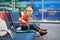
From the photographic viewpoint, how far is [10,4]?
783cm

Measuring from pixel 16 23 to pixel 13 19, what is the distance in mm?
106

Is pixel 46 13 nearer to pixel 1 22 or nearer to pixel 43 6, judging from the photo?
pixel 43 6

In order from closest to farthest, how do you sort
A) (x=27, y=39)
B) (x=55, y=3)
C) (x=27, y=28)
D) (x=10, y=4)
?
(x=27, y=39)
(x=27, y=28)
(x=10, y=4)
(x=55, y=3)

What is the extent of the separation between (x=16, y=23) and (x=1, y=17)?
0.70 metres

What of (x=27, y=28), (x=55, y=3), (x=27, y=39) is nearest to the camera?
(x=27, y=39)

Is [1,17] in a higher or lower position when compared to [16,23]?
higher

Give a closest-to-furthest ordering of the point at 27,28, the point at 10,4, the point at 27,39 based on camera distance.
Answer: the point at 27,39 → the point at 27,28 → the point at 10,4

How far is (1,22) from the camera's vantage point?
2.98 metres

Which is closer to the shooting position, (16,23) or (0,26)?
(0,26)

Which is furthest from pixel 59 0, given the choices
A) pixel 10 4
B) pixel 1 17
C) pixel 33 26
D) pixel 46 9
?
pixel 1 17

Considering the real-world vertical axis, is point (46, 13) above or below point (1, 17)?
below

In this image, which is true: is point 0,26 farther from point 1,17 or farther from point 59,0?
point 59,0

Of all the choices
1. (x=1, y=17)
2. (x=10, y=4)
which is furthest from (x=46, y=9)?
(x=1, y=17)

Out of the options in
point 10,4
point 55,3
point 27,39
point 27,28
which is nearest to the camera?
point 27,39
